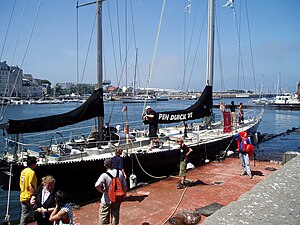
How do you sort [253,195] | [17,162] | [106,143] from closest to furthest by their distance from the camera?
[253,195] < [17,162] < [106,143]

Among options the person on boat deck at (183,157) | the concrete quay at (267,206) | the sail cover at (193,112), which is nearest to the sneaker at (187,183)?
the person on boat deck at (183,157)

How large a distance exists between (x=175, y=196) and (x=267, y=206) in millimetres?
6751

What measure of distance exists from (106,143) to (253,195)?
11504 mm

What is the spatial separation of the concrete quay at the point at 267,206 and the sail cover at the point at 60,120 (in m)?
9.21

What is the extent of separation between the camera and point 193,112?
1697 cm

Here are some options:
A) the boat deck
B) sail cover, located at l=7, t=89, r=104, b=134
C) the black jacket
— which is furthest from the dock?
sail cover, located at l=7, t=89, r=104, b=134

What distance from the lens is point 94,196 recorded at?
12.2m

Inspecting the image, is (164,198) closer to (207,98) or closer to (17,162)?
(17,162)

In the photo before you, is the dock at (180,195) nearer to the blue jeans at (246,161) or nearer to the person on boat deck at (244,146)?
the blue jeans at (246,161)

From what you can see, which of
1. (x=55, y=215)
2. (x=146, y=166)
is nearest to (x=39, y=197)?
(x=55, y=215)

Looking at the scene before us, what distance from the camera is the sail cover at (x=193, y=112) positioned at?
15.0 m

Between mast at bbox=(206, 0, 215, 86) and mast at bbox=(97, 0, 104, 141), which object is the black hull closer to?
mast at bbox=(97, 0, 104, 141)

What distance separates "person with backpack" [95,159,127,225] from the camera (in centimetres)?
629

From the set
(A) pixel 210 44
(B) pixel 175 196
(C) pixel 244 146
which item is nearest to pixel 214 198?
(B) pixel 175 196
